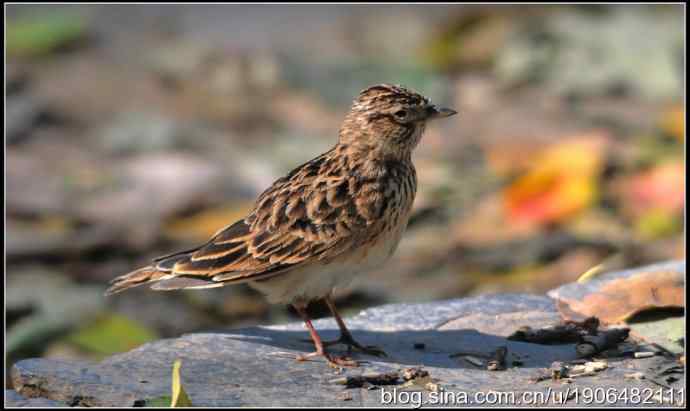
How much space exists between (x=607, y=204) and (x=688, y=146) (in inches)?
33.2

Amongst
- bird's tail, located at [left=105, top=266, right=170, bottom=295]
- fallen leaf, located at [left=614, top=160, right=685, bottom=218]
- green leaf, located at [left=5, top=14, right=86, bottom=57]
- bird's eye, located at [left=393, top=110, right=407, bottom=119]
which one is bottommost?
bird's tail, located at [left=105, top=266, right=170, bottom=295]

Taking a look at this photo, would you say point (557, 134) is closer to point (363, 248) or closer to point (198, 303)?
point (198, 303)

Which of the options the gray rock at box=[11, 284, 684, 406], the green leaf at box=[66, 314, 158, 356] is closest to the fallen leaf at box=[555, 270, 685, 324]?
the gray rock at box=[11, 284, 684, 406]

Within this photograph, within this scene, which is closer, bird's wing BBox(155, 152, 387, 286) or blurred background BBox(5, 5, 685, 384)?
bird's wing BBox(155, 152, 387, 286)

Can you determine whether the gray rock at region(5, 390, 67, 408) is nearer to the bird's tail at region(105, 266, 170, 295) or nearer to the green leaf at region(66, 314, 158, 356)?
the bird's tail at region(105, 266, 170, 295)

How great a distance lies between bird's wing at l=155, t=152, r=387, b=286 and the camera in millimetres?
6855

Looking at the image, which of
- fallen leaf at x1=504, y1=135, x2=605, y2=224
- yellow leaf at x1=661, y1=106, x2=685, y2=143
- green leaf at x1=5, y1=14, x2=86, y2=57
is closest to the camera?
fallen leaf at x1=504, y1=135, x2=605, y2=224

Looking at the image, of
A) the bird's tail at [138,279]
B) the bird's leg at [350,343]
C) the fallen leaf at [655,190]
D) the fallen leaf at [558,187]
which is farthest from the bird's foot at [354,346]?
the fallen leaf at [655,190]

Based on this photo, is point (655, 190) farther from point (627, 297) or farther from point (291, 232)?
point (291, 232)

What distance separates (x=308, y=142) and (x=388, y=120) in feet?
20.9

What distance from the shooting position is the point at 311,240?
6852mm

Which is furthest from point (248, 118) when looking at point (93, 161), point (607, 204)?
point (607, 204)

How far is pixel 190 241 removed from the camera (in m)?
11.5

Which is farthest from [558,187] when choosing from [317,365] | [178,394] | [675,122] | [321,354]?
[178,394]
